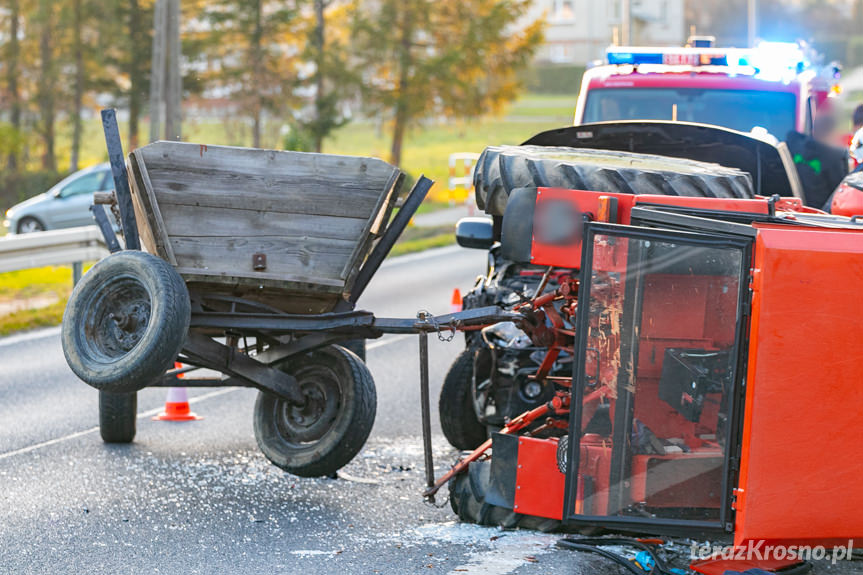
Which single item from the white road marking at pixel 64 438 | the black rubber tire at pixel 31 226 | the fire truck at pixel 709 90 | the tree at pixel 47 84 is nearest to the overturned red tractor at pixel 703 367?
the white road marking at pixel 64 438

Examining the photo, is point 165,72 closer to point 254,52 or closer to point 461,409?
point 461,409

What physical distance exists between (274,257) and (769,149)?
3036mm

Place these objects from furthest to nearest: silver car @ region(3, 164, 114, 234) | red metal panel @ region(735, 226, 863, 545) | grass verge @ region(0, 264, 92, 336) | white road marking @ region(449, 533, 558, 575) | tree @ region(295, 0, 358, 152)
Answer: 1. tree @ region(295, 0, 358, 152)
2. silver car @ region(3, 164, 114, 234)
3. grass verge @ region(0, 264, 92, 336)
4. white road marking @ region(449, 533, 558, 575)
5. red metal panel @ region(735, 226, 863, 545)

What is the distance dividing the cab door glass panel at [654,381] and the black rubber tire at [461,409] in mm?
2754

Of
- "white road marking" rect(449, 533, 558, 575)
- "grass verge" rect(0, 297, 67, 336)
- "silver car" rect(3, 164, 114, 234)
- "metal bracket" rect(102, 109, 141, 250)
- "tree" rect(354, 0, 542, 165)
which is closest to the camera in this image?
"white road marking" rect(449, 533, 558, 575)

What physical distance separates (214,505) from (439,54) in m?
30.9

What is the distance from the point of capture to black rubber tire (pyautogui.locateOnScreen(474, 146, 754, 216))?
6.15 metres

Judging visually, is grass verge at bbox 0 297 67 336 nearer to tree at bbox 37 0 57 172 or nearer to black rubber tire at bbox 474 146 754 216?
black rubber tire at bbox 474 146 754 216

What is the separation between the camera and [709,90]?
33.9 ft

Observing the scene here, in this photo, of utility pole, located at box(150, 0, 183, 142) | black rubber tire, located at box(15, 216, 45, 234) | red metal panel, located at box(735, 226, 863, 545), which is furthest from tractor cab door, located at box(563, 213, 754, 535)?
black rubber tire, located at box(15, 216, 45, 234)

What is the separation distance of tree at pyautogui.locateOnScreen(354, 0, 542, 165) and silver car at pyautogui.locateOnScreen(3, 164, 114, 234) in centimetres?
1169

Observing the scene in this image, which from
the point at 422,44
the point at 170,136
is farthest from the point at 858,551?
the point at 422,44

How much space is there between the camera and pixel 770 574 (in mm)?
5090

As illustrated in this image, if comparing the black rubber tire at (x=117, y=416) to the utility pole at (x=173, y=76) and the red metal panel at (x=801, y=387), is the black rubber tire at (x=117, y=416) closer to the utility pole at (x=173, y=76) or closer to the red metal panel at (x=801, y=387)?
the red metal panel at (x=801, y=387)
